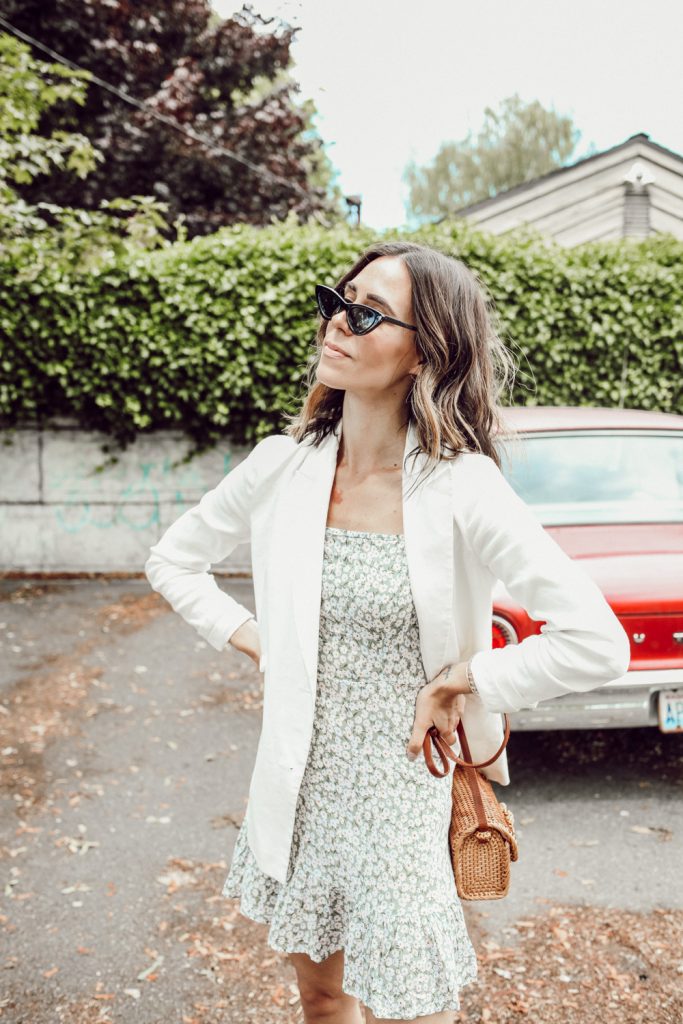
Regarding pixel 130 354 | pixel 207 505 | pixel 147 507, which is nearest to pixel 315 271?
pixel 130 354

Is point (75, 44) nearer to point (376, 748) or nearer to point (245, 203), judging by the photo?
point (245, 203)

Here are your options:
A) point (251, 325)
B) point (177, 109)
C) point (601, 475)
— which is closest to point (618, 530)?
point (601, 475)

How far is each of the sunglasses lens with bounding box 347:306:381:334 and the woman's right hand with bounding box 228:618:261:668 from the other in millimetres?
744

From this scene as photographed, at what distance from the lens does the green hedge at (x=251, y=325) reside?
7.71 metres

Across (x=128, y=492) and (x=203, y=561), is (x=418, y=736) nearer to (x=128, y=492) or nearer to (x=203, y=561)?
(x=203, y=561)

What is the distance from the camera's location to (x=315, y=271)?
779cm

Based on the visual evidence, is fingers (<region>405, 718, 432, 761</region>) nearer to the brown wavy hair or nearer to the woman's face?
the brown wavy hair

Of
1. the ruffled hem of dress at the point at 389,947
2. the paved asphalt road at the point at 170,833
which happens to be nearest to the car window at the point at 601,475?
the paved asphalt road at the point at 170,833

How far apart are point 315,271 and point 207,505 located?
6.15 m

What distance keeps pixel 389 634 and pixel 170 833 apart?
254cm

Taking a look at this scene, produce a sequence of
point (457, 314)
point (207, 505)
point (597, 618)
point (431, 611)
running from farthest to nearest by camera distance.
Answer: point (207, 505), point (457, 314), point (431, 611), point (597, 618)

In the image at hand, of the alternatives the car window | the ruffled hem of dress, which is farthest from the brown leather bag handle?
the car window

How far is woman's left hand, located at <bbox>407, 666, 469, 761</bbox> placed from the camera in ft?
5.53

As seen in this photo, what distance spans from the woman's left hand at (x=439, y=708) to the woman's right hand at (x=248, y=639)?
17.6 inches
